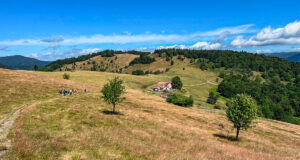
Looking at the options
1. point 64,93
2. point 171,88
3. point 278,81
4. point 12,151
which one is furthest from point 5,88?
point 278,81

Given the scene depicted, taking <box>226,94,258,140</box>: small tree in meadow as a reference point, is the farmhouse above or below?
below

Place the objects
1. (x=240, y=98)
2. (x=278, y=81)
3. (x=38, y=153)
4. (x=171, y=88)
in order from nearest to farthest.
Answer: (x=38, y=153)
(x=240, y=98)
(x=171, y=88)
(x=278, y=81)

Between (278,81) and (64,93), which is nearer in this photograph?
(64,93)

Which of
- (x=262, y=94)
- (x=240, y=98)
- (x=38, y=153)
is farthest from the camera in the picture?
(x=262, y=94)

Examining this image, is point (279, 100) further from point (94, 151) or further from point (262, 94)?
point (94, 151)

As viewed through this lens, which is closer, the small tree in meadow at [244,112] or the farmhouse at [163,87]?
the small tree in meadow at [244,112]

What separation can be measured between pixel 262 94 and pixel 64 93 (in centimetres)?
Answer: 16868

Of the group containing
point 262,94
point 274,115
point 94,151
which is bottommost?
point 274,115

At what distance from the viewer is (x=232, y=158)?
13.7 m

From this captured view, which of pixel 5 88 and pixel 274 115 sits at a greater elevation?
pixel 5 88

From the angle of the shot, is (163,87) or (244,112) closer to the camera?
(244,112)

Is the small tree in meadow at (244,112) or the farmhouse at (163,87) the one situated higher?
the small tree in meadow at (244,112)

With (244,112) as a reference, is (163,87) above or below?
below

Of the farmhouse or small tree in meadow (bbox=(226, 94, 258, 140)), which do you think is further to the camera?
the farmhouse
